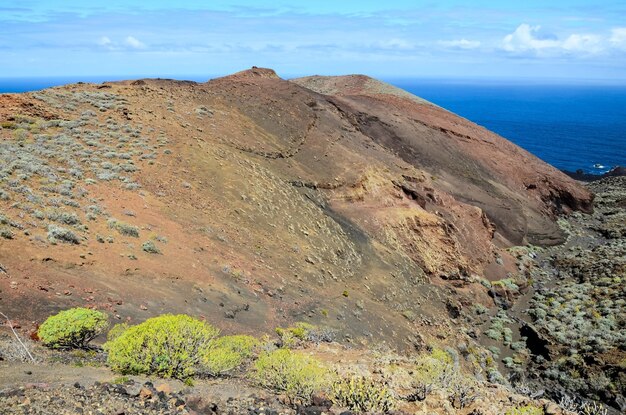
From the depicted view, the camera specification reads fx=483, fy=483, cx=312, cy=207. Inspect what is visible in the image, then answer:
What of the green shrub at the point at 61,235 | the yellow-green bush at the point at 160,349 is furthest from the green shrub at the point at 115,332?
the green shrub at the point at 61,235

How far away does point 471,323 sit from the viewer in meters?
29.7

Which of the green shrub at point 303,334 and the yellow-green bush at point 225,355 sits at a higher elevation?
the yellow-green bush at point 225,355

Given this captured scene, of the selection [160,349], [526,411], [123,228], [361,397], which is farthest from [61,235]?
[526,411]

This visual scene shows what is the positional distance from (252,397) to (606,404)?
1843 centimetres

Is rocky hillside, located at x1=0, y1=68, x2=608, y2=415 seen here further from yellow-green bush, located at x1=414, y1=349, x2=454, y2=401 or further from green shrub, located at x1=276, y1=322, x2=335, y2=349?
yellow-green bush, located at x1=414, y1=349, x2=454, y2=401

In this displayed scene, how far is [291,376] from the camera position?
11391 millimetres

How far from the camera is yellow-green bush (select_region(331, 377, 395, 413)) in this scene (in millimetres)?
10773

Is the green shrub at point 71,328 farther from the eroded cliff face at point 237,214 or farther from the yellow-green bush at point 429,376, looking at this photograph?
the yellow-green bush at point 429,376

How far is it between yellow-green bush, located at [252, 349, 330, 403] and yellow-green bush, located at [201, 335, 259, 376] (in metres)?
0.75

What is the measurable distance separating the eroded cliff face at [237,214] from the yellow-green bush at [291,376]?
5.28 m

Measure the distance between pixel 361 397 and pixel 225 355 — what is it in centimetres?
363

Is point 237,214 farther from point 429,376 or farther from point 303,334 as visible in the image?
point 429,376

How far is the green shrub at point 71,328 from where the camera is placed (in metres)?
11.9

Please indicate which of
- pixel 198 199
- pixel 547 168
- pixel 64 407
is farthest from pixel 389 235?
pixel 547 168
